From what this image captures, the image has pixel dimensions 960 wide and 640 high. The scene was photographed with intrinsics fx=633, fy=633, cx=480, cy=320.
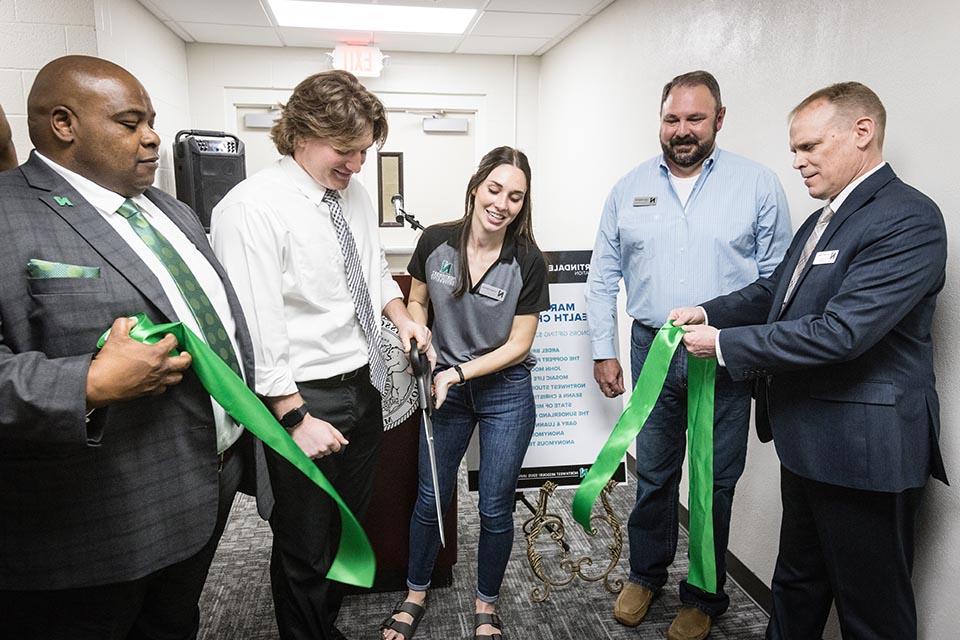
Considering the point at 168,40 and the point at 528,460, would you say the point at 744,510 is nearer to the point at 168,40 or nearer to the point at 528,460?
the point at 528,460

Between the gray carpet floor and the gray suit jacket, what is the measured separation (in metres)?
1.23

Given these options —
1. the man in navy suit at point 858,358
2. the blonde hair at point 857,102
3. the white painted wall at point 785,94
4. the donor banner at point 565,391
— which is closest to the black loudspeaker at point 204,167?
the white painted wall at point 785,94

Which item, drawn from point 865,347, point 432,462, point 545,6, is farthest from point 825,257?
point 545,6

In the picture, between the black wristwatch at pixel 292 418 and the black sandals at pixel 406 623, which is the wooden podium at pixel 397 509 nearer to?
the black sandals at pixel 406 623

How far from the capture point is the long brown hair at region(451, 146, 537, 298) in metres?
1.89

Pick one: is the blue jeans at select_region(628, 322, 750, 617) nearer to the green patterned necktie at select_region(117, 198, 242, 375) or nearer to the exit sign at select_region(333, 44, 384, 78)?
the green patterned necktie at select_region(117, 198, 242, 375)

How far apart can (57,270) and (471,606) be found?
1842 millimetres

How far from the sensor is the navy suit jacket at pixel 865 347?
1.41 m

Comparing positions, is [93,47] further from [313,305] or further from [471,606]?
[471,606]

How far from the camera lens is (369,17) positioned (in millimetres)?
4438

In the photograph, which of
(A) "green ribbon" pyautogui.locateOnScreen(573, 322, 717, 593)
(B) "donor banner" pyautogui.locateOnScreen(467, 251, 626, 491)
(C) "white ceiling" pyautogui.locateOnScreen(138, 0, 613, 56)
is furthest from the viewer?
(C) "white ceiling" pyautogui.locateOnScreen(138, 0, 613, 56)

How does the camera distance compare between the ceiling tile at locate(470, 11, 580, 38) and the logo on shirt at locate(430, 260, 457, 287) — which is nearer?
the logo on shirt at locate(430, 260, 457, 287)

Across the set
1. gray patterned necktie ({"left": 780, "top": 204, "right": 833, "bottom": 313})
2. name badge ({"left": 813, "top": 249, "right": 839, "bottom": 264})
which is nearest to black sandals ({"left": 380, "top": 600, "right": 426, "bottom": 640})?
gray patterned necktie ({"left": 780, "top": 204, "right": 833, "bottom": 313})

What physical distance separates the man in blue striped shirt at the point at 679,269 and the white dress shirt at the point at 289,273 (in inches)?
38.6
